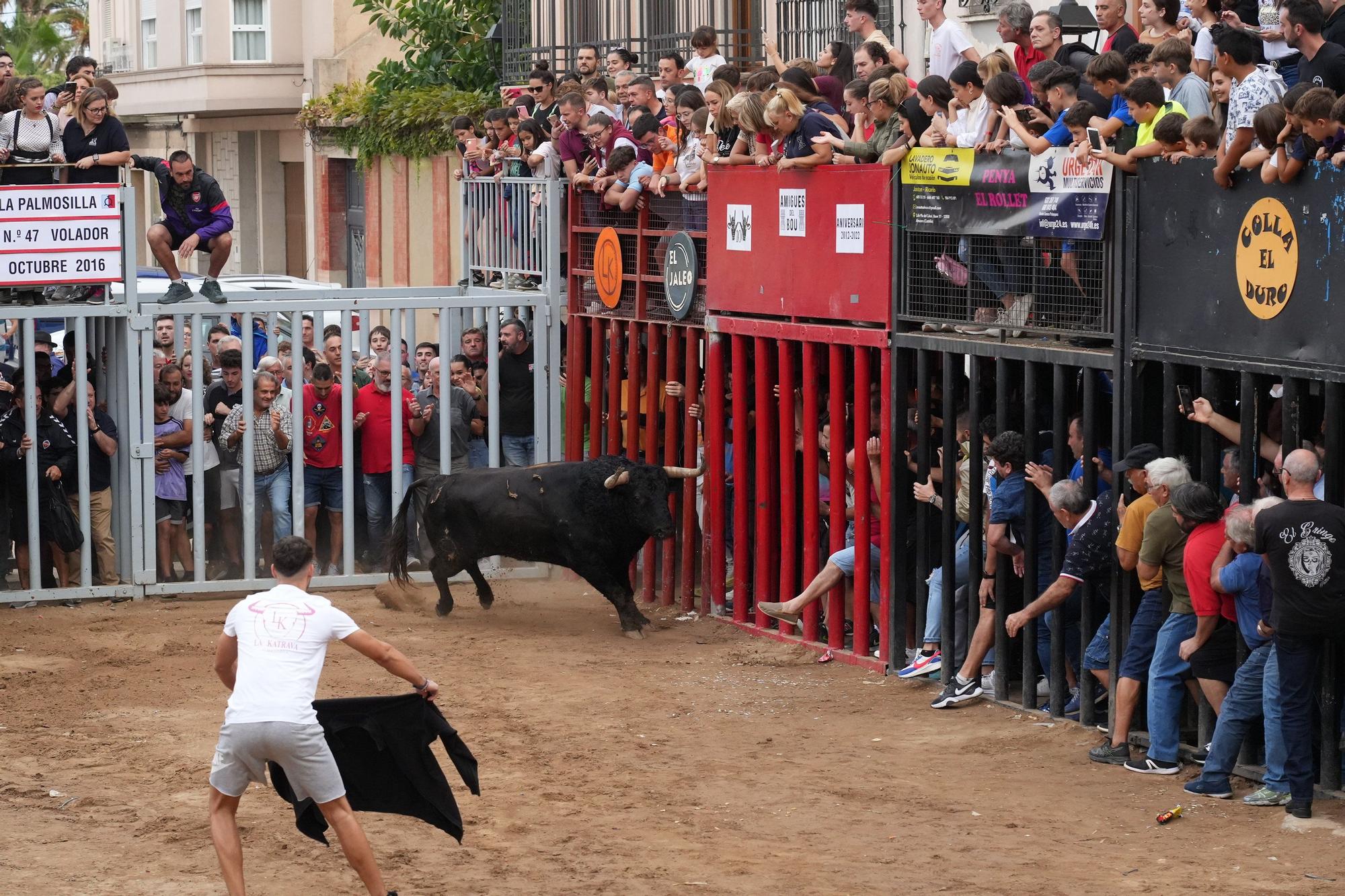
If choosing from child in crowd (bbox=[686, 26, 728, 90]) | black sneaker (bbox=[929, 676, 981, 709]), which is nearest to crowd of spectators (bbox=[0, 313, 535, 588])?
child in crowd (bbox=[686, 26, 728, 90])

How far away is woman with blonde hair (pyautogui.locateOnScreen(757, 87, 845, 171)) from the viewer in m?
13.2

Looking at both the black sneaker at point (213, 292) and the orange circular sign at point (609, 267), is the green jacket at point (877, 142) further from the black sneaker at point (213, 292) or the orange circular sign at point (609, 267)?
the black sneaker at point (213, 292)

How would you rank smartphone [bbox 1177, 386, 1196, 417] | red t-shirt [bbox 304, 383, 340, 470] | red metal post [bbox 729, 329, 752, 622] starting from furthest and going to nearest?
red t-shirt [bbox 304, 383, 340, 470], red metal post [bbox 729, 329, 752, 622], smartphone [bbox 1177, 386, 1196, 417]

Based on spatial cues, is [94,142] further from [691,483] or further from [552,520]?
[691,483]

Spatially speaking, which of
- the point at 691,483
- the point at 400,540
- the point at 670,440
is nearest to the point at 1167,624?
the point at 691,483

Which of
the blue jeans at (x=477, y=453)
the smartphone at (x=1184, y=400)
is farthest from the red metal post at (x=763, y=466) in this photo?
the smartphone at (x=1184, y=400)

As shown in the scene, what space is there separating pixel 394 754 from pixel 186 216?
9288 mm

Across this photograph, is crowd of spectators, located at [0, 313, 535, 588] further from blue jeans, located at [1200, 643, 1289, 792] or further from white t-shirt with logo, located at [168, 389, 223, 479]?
blue jeans, located at [1200, 643, 1289, 792]

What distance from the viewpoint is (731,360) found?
14.8m

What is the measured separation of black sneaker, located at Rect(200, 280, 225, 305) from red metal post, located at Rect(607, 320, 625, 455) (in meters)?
3.19

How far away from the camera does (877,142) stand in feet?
42.0

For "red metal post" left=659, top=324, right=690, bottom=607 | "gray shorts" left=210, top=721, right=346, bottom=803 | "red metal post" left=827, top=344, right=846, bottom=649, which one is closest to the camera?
"gray shorts" left=210, top=721, right=346, bottom=803

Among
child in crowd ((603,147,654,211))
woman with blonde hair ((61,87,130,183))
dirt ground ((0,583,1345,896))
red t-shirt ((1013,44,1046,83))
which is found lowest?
dirt ground ((0,583,1345,896))

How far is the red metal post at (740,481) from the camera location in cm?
1440
